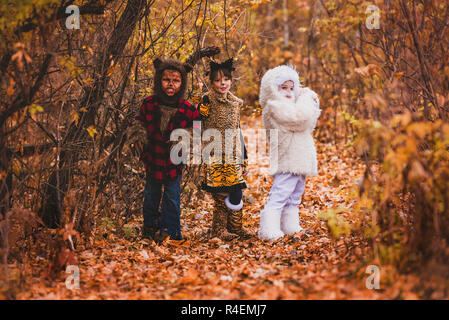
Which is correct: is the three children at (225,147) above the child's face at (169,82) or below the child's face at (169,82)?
below

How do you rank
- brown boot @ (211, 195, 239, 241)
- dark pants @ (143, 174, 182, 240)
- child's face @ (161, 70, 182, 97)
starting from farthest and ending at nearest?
1. brown boot @ (211, 195, 239, 241)
2. dark pants @ (143, 174, 182, 240)
3. child's face @ (161, 70, 182, 97)

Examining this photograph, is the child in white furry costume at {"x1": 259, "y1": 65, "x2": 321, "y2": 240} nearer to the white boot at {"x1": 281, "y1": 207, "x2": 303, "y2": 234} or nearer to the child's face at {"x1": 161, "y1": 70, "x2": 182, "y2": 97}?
the white boot at {"x1": 281, "y1": 207, "x2": 303, "y2": 234}

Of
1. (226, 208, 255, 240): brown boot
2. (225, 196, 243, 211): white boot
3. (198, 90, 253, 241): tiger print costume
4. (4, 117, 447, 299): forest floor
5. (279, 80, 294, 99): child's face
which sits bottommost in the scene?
(4, 117, 447, 299): forest floor

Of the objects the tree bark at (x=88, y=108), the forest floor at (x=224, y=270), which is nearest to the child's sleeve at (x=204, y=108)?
the tree bark at (x=88, y=108)

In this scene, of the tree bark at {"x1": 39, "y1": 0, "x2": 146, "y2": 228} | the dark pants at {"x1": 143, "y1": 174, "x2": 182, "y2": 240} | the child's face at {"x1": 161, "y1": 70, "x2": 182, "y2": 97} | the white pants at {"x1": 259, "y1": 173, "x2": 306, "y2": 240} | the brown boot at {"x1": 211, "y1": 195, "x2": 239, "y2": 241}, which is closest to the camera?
the tree bark at {"x1": 39, "y1": 0, "x2": 146, "y2": 228}

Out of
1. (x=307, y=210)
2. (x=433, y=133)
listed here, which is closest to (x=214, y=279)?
(x=433, y=133)

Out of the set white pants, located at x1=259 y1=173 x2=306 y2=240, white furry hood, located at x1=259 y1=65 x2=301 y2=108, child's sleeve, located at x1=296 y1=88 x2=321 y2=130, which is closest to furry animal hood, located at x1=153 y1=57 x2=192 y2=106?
white furry hood, located at x1=259 y1=65 x2=301 y2=108

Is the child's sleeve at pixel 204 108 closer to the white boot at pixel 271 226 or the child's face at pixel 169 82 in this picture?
the child's face at pixel 169 82

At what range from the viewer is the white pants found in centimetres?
490

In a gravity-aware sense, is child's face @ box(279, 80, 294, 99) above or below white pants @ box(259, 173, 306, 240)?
above

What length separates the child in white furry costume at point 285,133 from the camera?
15.8 ft

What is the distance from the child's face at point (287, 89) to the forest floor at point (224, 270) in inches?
58.2

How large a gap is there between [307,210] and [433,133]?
3.13 m

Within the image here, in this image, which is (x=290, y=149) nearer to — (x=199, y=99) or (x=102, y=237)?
(x=199, y=99)
